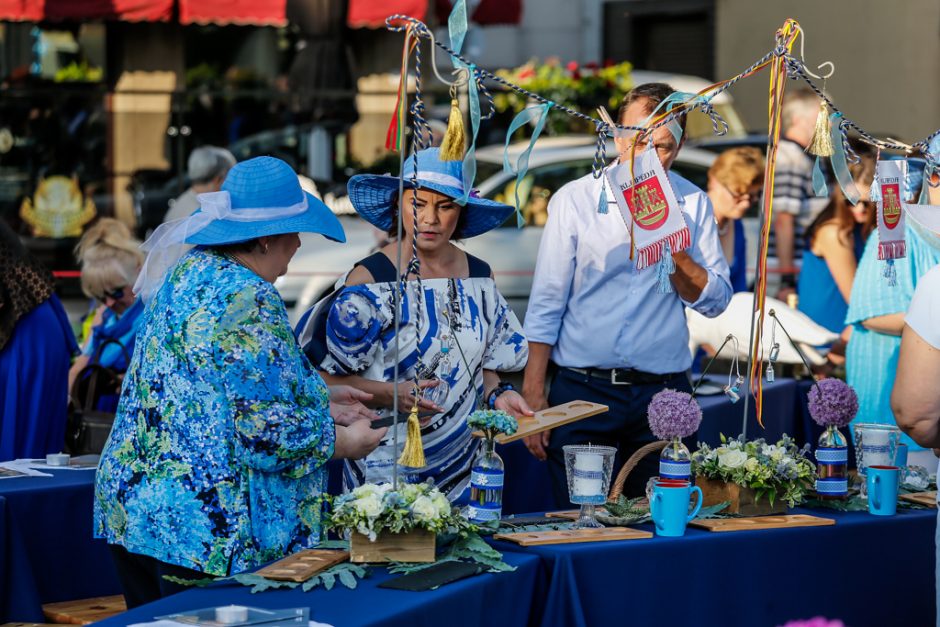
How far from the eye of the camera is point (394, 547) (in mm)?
2990

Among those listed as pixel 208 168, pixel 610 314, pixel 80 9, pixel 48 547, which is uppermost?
pixel 80 9

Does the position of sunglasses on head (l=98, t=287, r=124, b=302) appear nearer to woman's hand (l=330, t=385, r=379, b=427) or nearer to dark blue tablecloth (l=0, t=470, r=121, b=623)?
dark blue tablecloth (l=0, t=470, r=121, b=623)

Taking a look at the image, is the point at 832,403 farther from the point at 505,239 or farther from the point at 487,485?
the point at 505,239

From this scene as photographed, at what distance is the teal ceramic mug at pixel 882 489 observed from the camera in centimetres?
369

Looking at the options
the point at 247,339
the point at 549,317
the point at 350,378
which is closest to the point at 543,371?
the point at 549,317

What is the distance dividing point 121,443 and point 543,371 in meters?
1.52

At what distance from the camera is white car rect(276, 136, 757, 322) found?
8.98 m

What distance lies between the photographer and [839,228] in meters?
6.15

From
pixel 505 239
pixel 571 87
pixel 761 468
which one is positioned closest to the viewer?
pixel 761 468

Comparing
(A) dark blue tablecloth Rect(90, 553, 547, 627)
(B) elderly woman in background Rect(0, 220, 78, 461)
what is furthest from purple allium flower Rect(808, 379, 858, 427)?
(B) elderly woman in background Rect(0, 220, 78, 461)

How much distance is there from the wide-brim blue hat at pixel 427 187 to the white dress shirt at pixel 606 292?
0.22 meters

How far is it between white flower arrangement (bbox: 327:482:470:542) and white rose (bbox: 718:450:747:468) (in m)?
0.90

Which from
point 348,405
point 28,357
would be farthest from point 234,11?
point 348,405

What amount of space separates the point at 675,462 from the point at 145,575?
1255 millimetres
